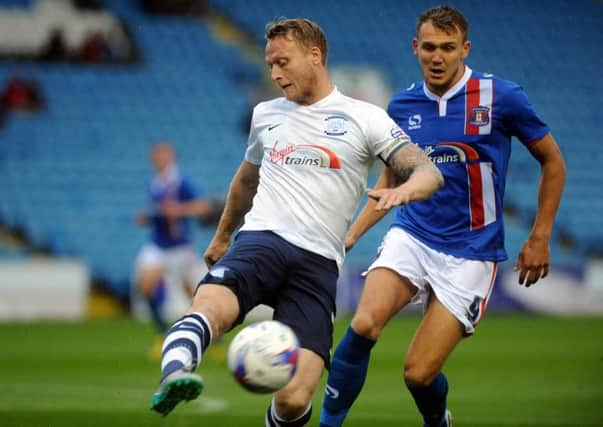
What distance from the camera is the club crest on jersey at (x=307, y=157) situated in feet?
19.8

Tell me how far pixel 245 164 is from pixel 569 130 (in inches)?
816

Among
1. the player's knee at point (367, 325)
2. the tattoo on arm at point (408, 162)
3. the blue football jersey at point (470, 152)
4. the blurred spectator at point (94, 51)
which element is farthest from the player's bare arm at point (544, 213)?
the blurred spectator at point (94, 51)

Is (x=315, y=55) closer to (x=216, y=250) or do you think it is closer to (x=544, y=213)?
(x=216, y=250)

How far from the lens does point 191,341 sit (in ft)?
17.5

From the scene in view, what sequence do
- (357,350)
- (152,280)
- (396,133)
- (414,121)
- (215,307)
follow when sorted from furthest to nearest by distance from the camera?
(152,280) → (414,121) → (357,350) → (396,133) → (215,307)

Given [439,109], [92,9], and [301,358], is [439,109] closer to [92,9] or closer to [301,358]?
[301,358]

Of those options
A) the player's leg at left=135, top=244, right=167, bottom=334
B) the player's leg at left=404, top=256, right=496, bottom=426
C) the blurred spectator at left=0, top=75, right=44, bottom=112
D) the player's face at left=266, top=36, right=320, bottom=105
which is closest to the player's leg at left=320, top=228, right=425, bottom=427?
the player's leg at left=404, top=256, right=496, bottom=426

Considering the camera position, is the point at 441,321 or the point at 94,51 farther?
the point at 94,51

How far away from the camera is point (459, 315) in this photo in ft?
21.6

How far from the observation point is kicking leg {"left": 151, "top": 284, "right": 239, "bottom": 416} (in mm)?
5023

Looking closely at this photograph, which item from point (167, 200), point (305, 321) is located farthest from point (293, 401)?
point (167, 200)

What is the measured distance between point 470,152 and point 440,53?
1.96 ft

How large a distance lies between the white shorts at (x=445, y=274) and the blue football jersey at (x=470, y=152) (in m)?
0.06

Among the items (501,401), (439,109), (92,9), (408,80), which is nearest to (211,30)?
(92,9)
